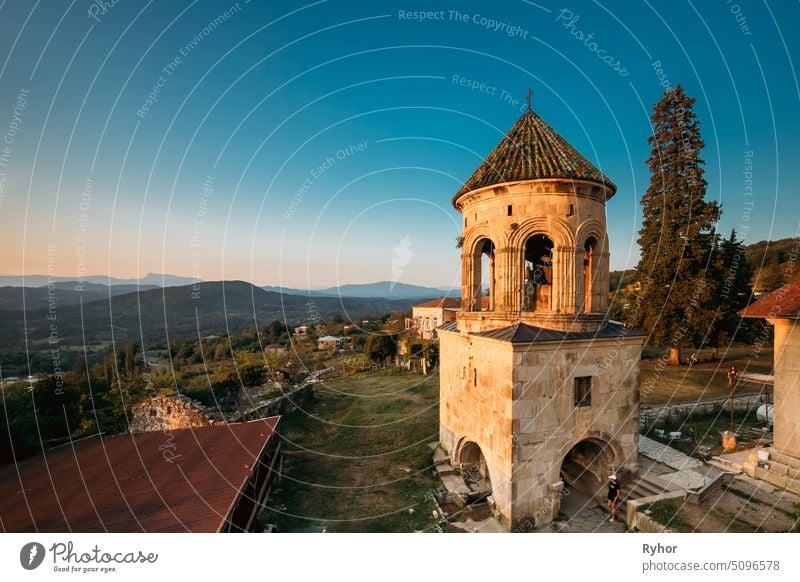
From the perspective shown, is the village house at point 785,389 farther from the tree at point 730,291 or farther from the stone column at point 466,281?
the tree at point 730,291

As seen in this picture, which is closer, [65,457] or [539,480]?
[539,480]

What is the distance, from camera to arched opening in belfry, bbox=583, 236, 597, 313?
795 centimetres

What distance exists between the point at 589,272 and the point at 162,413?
1392 centimetres

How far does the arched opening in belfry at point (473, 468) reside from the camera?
26.2 ft

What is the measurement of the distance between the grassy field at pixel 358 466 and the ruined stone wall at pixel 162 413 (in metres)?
3.22

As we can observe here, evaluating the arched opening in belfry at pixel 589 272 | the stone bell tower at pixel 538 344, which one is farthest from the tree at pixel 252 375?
the arched opening in belfry at pixel 589 272

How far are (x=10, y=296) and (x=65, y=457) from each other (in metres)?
3.48

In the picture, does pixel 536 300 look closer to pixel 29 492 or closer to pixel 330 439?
pixel 330 439

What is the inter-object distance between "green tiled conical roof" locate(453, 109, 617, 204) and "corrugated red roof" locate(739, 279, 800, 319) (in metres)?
3.75

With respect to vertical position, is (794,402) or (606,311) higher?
(606,311)

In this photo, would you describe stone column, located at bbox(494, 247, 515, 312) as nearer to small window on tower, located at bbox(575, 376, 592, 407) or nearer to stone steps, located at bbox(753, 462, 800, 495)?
small window on tower, located at bbox(575, 376, 592, 407)

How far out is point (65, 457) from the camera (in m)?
7.00

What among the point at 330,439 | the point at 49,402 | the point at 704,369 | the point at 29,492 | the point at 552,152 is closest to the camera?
the point at 29,492
